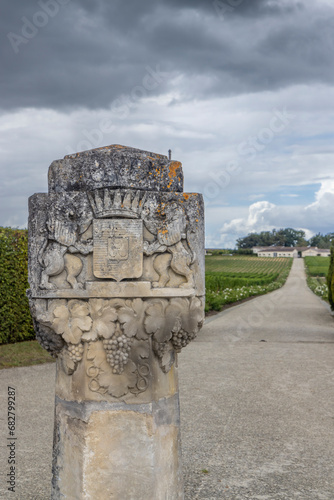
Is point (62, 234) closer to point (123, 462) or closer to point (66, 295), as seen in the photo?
point (66, 295)

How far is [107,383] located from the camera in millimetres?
3242

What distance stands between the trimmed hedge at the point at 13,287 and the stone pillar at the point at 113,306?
7912mm

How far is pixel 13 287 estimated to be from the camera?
11.0 m

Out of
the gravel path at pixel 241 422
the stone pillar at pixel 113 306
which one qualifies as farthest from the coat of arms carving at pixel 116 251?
the gravel path at pixel 241 422

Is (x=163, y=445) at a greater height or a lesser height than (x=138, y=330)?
lesser

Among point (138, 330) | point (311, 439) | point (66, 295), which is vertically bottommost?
point (311, 439)

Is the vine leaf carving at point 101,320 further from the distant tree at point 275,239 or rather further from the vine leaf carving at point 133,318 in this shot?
the distant tree at point 275,239

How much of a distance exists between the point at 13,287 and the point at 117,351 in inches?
331

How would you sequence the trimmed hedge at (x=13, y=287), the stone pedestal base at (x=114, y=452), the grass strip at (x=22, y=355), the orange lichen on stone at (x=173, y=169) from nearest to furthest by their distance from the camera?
the stone pedestal base at (x=114, y=452), the orange lichen on stone at (x=173, y=169), the grass strip at (x=22, y=355), the trimmed hedge at (x=13, y=287)

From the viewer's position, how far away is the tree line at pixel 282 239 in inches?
4831

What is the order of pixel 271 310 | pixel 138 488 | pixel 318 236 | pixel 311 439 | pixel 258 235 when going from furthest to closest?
pixel 318 236 < pixel 258 235 < pixel 271 310 < pixel 311 439 < pixel 138 488

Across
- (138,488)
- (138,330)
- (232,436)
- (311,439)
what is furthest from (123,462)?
(311,439)

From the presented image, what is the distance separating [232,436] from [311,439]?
95 centimetres

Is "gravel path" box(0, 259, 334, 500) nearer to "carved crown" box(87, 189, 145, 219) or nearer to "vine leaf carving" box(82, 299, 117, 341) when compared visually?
"vine leaf carving" box(82, 299, 117, 341)
